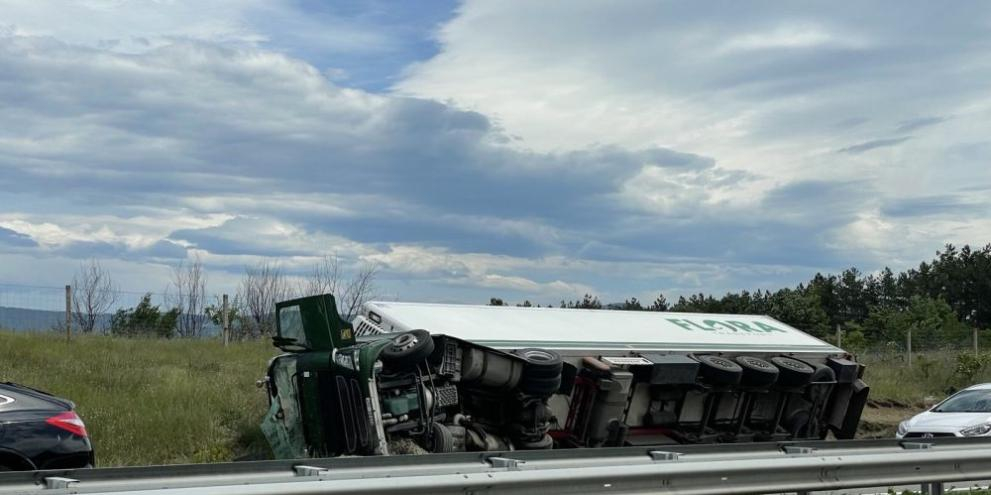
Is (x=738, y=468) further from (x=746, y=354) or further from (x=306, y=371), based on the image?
(x=746, y=354)

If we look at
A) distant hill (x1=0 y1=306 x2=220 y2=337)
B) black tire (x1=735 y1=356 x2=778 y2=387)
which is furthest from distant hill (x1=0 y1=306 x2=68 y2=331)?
black tire (x1=735 y1=356 x2=778 y2=387)

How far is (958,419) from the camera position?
1639cm

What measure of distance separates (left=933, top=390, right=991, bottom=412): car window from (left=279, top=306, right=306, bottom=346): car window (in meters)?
11.0

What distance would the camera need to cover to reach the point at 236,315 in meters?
31.1

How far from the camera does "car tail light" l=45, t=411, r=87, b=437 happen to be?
827 cm

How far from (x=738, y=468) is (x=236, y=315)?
25543 mm

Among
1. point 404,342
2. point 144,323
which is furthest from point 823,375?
point 144,323

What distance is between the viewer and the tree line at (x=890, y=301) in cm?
5369

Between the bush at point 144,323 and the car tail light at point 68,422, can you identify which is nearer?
the car tail light at point 68,422

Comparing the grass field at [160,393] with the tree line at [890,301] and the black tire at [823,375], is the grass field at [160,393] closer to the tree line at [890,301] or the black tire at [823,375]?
the black tire at [823,375]

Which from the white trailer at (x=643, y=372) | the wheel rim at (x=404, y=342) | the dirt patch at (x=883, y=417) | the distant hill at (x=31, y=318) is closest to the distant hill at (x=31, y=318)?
the distant hill at (x=31, y=318)

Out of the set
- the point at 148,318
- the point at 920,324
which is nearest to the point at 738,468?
the point at 148,318

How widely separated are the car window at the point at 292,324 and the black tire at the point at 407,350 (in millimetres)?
1524

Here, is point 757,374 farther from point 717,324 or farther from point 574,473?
point 574,473
